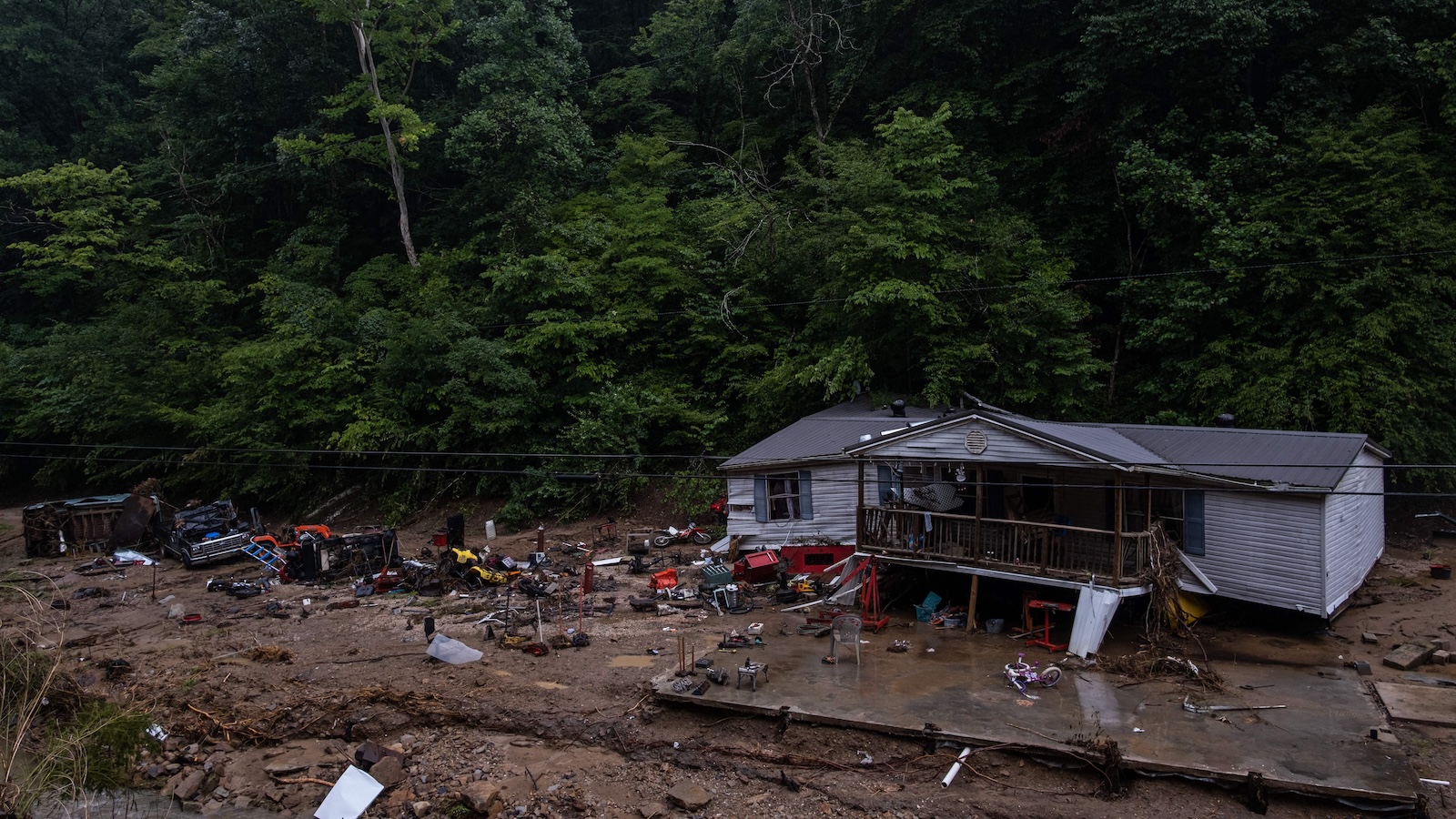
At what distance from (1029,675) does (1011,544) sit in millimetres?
2966

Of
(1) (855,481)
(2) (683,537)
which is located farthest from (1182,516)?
(2) (683,537)

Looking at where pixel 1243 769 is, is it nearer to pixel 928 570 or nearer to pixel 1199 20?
pixel 928 570

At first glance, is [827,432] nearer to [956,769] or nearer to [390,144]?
[956,769]

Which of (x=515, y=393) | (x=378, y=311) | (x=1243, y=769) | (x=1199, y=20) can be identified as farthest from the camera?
(x=378, y=311)

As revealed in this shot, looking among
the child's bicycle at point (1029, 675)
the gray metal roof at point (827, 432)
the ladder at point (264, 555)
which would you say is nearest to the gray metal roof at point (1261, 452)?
the child's bicycle at point (1029, 675)

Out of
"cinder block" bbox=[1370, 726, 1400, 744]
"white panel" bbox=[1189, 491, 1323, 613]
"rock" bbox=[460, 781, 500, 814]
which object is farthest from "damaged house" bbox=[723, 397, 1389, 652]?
"rock" bbox=[460, 781, 500, 814]

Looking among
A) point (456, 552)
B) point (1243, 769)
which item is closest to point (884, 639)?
point (1243, 769)

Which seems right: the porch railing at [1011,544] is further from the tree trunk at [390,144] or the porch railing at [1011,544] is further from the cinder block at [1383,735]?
the tree trunk at [390,144]

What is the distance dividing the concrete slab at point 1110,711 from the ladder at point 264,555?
1321 centimetres

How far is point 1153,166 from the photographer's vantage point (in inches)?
837

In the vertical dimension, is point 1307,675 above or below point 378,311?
below

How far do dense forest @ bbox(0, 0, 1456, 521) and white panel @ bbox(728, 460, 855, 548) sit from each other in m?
2.35

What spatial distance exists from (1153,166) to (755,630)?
16.0 metres

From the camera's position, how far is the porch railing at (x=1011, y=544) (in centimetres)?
1375
